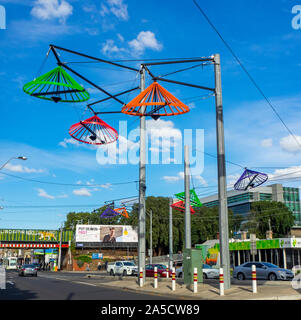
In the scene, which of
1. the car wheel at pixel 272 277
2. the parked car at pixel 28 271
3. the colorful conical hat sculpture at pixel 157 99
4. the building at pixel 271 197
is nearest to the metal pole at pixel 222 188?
the colorful conical hat sculpture at pixel 157 99

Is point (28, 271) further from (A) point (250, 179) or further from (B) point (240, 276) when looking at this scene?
(A) point (250, 179)

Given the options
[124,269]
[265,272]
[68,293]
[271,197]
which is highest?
[271,197]

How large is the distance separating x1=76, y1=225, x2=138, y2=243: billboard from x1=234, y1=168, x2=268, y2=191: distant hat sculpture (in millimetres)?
46649

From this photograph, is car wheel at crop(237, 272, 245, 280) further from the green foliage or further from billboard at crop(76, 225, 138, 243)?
billboard at crop(76, 225, 138, 243)

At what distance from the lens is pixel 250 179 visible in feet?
91.4

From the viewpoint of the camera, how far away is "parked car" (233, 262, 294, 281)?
25.0 metres

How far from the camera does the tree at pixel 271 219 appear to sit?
7631 cm

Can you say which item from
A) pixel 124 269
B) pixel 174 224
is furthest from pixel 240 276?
pixel 174 224

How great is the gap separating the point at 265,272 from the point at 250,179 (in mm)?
6317

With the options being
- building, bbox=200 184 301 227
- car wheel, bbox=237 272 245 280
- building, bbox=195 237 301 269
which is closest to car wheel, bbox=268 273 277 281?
car wheel, bbox=237 272 245 280

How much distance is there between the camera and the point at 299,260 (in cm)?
4116
